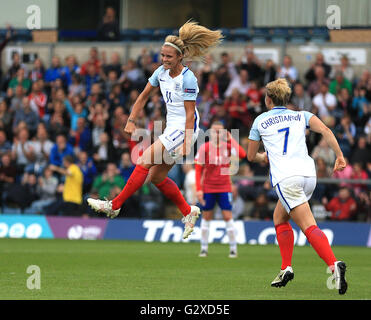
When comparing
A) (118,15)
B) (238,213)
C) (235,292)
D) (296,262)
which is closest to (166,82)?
(235,292)

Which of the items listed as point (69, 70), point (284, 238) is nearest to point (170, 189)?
point (284, 238)

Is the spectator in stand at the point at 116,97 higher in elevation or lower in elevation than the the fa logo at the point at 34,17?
lower

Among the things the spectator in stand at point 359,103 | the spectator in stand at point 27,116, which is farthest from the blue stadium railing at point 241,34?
the spectator in stand at point 27,116

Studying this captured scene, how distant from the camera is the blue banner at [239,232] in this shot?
21.2 metres

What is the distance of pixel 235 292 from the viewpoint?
10.5 meters

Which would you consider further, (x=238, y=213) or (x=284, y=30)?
(x=284, y=30)

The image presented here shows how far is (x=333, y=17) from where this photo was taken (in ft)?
84.0

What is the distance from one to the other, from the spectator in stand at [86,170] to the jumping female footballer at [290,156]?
1268 cm

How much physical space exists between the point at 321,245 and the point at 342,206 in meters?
11.3

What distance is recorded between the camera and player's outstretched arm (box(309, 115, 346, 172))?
10.3 m

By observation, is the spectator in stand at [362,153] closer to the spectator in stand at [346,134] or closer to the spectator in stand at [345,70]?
the spectator in stand at [346,134]

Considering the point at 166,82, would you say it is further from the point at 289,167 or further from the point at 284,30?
the point at 284,30

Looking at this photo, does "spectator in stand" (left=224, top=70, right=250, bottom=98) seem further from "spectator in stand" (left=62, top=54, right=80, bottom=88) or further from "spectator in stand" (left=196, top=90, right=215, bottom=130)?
"spectator in stand" (left=62, top=54, right=80, bottom=88)
